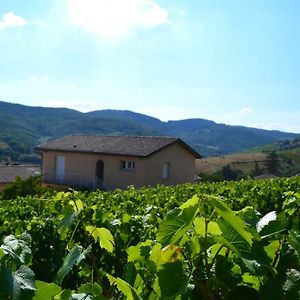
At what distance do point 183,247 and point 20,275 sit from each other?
0.44 metres

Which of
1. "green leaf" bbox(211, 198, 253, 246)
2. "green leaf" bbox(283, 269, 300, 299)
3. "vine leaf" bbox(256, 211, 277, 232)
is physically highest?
"green leaf" bbox(211, 198, 253, 246)

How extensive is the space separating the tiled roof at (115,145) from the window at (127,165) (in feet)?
2.98

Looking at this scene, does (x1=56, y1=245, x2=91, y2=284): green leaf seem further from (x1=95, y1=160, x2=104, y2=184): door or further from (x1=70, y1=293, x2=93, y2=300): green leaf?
(x1=95, y1=160, x2=104, y2=184): door

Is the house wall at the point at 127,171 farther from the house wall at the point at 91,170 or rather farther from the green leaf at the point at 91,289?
the green leaf at the point at 91,289

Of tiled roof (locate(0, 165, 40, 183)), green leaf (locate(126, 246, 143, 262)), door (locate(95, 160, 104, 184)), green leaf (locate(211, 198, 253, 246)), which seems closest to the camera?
green leaf (locate(211, 198, 253, 246))

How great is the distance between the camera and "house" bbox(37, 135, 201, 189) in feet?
121

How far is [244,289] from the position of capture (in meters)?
1.24

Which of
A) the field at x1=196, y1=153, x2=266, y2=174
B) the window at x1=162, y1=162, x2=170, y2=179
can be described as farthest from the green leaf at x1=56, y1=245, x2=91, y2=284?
the field at x1=196, y1=153, x2=266, y2=174

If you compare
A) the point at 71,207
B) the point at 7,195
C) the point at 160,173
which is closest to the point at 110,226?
the point at 71,207

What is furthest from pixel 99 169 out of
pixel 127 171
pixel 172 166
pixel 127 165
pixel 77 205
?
pixel 77 205

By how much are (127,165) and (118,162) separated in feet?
2.72

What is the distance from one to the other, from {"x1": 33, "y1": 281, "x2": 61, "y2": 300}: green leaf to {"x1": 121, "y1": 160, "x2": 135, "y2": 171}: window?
1421 inches

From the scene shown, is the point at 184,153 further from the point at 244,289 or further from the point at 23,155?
the point at 23,155

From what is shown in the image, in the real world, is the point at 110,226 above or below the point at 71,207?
below
